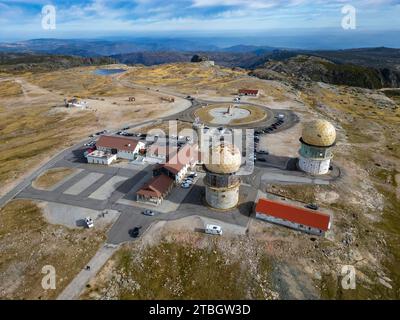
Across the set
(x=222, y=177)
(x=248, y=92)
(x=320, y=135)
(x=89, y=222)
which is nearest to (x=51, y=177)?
(x=89, y=222)

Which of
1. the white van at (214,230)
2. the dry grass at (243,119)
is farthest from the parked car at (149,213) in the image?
the dry grass at (243,119)

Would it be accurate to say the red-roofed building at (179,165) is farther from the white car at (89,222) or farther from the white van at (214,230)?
the white car at (89,222)

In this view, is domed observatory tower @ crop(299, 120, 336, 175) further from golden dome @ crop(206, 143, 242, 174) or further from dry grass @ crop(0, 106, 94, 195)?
dry grass @ crop(0, 106, 94, 195)

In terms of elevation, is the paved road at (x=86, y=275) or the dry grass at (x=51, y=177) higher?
the dry grass at (x=51, y=177)

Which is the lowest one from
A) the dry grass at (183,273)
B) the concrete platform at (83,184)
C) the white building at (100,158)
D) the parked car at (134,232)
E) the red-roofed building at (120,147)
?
the dry grass at (183,273)
